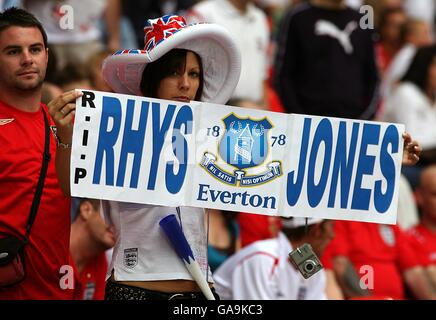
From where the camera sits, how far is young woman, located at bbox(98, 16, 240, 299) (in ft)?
15.7

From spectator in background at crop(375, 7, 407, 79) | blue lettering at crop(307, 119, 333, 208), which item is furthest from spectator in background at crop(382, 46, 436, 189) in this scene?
blue lettering at crop(307, 119, 333, 208)

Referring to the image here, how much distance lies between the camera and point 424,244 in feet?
26.1

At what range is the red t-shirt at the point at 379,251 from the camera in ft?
24.6

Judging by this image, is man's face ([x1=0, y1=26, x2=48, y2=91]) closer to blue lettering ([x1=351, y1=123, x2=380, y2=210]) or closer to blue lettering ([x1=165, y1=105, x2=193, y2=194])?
blue lettering ([x1=165, y1=105, x2=193, y2=194])

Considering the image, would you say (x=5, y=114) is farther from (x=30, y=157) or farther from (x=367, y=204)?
(x=367, y=204)

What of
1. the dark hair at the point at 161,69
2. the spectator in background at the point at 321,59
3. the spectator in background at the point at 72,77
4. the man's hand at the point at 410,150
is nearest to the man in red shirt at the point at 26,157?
the dark hair at the point at 161,69

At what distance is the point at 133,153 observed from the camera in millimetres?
4773

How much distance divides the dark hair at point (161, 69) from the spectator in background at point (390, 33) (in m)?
6.36

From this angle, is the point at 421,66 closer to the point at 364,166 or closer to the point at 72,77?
the point at 72,77

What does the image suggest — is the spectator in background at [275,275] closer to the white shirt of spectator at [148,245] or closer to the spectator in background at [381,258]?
the spectator in background at [381,258]

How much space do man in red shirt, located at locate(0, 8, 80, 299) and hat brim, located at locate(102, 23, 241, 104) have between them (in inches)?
13.3

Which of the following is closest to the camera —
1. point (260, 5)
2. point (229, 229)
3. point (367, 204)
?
point (367, 204)

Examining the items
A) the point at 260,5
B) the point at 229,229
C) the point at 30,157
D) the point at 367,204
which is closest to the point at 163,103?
the point at 30,157
